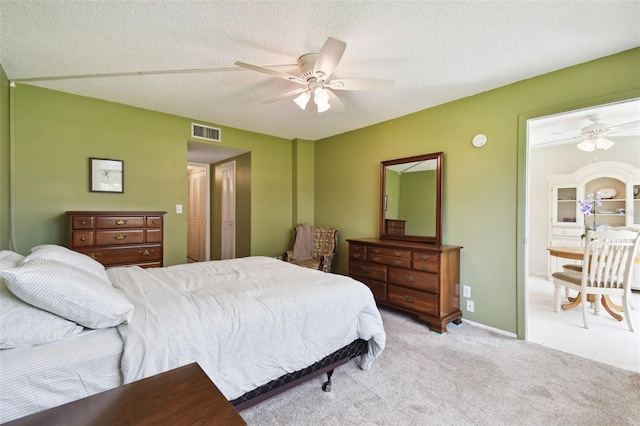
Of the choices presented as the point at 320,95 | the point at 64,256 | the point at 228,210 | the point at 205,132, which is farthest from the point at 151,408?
the point at 228,210

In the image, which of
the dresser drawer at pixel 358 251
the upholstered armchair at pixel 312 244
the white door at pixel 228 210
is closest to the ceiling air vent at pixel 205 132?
the white door at pixel 228 210

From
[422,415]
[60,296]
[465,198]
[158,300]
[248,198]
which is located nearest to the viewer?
[60,296]

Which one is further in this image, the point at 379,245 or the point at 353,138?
the point at 353,138

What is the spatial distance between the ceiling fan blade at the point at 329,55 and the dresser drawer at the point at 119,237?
100 inches

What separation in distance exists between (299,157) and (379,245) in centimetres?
235

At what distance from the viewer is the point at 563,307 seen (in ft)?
11.2

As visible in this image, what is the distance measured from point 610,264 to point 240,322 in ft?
12.1

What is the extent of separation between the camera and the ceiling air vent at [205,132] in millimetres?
3925

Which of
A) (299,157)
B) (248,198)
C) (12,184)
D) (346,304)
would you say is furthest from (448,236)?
(12,184)

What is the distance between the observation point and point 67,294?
3.73 ft

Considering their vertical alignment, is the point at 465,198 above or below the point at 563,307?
above

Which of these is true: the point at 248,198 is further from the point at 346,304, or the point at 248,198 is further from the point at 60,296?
the point at 60,296

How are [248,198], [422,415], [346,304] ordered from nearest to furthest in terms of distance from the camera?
1. [422,415]
2. [346,304]
3. [248,198]

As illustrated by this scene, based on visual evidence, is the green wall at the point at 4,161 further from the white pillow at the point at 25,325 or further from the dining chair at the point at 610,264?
the dining chair at the point at 610,264
